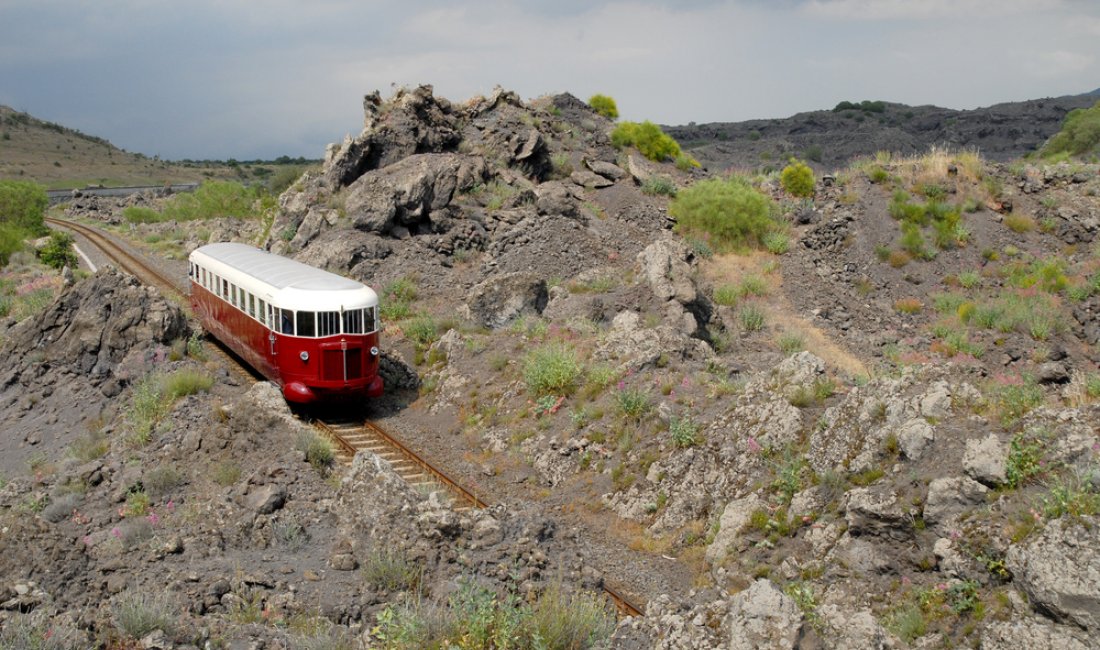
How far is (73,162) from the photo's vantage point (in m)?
124

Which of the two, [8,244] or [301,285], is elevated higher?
[301,285]

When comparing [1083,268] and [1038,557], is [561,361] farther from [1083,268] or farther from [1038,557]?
[1083,268]

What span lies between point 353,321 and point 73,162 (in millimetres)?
130805

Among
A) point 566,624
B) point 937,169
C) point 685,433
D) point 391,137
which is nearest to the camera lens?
point 566,624

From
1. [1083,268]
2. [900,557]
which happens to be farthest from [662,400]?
[1083,268]

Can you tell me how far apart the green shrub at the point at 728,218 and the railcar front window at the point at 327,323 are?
19390 mm

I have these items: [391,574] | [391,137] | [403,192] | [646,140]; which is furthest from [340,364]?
[646,140]

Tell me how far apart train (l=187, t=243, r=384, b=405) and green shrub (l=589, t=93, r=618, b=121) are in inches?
1453

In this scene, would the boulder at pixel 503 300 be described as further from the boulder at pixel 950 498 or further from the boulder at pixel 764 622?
the boulder at pixel 764 622

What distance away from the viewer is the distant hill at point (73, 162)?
111 m

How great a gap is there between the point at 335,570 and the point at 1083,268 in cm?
2722

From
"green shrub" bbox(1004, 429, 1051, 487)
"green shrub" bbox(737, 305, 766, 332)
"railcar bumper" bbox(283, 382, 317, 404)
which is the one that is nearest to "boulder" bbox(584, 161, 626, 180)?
"green shrub" bbox(737, 305, 766, 332)

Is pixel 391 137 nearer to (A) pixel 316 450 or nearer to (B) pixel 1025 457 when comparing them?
(A) pixel 316 450

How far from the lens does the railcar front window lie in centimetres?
1545
